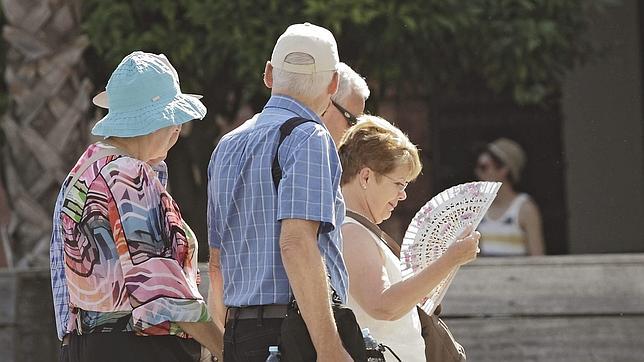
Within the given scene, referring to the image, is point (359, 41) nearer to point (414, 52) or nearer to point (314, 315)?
point (414, 52)

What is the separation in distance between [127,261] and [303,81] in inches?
25.0

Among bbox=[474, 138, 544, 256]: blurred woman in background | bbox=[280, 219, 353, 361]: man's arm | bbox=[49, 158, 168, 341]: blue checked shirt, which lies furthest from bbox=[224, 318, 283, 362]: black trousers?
bbox=[474, 138, 544, 256]: blurred woman in background

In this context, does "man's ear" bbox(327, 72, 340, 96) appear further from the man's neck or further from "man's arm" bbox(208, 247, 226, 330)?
"man's arm" bbox(208, 247, 226, 330)

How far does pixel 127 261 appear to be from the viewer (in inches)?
133

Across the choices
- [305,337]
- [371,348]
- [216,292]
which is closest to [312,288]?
[305,337]

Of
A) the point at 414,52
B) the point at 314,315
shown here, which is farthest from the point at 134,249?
the point at 414,52

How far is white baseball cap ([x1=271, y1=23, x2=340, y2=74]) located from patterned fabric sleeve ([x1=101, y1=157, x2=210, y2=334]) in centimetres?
44

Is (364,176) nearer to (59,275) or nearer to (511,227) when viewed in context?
(59,275)

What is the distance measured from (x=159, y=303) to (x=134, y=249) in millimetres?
142

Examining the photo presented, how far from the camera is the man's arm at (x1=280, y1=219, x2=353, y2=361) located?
10.9ft

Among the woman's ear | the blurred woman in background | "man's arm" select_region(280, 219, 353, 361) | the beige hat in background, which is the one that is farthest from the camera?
the beige hat in background

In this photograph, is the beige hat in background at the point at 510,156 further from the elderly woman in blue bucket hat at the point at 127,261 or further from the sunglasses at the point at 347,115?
the elderly woman in blue bucket hat at the point at 127,261

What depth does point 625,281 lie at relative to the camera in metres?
5.98

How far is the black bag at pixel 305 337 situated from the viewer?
3352 mm
